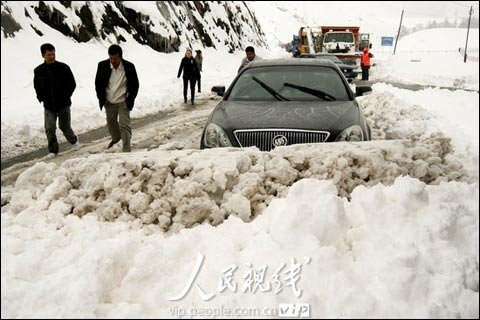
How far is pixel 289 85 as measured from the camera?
15.6 feet

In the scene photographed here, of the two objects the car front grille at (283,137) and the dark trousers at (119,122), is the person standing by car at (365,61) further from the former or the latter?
the dark trousers at (119,122)

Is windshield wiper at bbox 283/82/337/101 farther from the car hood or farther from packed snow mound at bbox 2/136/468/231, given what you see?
packed snow mound at bbox 2/136/468/231

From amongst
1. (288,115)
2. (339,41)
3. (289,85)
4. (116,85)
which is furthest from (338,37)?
(116,85)

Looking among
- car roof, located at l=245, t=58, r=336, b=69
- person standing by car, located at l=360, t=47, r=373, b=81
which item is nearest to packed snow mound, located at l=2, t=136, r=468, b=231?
car roof, located at l=245, t=58, r=336, b=69

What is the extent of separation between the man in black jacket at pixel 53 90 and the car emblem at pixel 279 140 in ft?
5.75

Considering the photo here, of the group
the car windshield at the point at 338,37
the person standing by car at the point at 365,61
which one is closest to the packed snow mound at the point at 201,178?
the person standing by car at the point at 365,61

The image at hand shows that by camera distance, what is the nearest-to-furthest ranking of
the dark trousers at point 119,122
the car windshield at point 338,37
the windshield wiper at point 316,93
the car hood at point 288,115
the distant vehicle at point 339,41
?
the dark trousers at point 119,122, the car hood at point 288,115, the windshield wiper at point 316,93, the distant vehicle at point 339,41, the car windshield at point 338,37

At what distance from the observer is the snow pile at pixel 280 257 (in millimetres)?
1982

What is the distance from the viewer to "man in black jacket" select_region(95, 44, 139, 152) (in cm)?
306

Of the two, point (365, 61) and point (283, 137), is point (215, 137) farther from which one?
point (365, 61)

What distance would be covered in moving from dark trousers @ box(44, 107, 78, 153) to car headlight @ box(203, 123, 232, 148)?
1300mm

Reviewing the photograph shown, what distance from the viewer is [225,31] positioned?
7.49 meters

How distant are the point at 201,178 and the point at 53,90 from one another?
4.05 ft

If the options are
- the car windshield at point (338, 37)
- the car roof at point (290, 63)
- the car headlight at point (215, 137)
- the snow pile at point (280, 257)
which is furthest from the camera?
the car windshield at point (338, 37)
